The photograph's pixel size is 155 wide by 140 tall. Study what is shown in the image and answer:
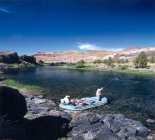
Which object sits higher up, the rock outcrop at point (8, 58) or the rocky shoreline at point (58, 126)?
the rock outcrop at point (8, 58)

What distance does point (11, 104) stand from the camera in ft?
28.0

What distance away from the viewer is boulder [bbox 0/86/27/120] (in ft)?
26.8

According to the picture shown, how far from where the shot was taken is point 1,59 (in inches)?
3578

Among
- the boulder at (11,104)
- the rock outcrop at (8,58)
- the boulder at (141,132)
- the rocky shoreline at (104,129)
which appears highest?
the rock outcrop at (8,58)

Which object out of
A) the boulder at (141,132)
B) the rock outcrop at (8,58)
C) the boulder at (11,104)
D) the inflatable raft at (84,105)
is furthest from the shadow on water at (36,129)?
the rock outcrop at (8,58)

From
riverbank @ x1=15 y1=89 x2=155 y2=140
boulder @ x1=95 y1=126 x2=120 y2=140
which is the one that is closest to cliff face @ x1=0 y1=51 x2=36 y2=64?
riverbank @ x1=15 y1=89 x2=155 y2=140

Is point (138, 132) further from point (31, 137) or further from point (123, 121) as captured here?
point (31, 137)

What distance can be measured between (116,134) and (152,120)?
532cm

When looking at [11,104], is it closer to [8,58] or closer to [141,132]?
[141,132]

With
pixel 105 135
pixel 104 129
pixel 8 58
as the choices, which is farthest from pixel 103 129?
pixel 8 58

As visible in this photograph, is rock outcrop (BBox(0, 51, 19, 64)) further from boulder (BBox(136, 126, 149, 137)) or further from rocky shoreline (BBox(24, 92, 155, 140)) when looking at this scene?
boulder (BBox(136, 126, 149, 137))

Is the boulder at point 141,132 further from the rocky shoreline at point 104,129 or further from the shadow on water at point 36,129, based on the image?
the shadow on water at point 36,129

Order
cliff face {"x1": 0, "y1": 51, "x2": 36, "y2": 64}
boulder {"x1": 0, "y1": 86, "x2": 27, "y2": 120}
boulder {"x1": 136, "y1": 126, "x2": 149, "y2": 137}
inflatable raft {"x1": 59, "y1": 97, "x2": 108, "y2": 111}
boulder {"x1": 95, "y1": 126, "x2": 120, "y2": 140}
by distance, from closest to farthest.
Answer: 1. boulder {"x1": 0, "y1": 86, "x2": 27, "y2": 120}
2. boulder {"x1": 95, "y1": 126, "x2": 120, "y2": 140}
3. boulder {"x1": 136, "y1": 126, "x2": 149, "y2": 137}
4. inflatable raft {"x1": 59, "y1": 97, "x2": 108, "y2": 111}
5. cliff face {"x1": 0, "y1": 51, "x2": 36, "y2": 64}

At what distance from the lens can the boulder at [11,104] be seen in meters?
8.18
